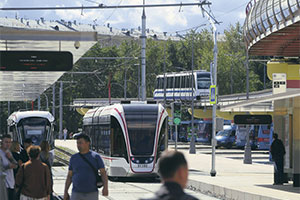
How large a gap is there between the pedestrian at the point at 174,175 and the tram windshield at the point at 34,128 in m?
31.2

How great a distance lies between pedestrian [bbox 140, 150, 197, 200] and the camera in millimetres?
5484

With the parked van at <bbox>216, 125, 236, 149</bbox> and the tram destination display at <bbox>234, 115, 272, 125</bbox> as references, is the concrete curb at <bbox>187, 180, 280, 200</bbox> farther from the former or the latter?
the parked van at <bbox>216, 125, 236, 149</bbox>

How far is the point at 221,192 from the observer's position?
73.9 ft

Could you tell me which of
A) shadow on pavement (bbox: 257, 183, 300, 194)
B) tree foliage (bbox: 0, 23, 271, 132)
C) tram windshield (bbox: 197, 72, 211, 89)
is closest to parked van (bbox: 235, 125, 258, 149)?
tram windshield (bbox: 197, 72, 211, 89)

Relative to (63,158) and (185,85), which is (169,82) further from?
(63,158)

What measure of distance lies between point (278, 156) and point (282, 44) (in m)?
8.74

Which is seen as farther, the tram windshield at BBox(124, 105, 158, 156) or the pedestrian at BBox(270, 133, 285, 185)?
the tram windshield at BBox(124, 105, 158, 156)

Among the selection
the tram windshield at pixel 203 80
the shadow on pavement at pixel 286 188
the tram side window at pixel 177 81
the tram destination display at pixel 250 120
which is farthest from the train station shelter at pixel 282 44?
the tram side window at pixel 177 81

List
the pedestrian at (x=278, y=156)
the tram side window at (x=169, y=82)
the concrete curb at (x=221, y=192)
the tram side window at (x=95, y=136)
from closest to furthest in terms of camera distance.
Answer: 1. the concrete curb at (x=221, y=192)
2. the pedestrian at (x=278, y=156)
3. the tram side window at (x=95, y=136)
4. the tram side window at (x=169, y=82)

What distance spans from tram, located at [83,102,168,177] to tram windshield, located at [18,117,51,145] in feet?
24.4

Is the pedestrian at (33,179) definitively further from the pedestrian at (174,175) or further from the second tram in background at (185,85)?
the second tram in background at (185,85)

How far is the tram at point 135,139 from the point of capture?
2875 centimetres

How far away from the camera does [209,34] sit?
13125 cm

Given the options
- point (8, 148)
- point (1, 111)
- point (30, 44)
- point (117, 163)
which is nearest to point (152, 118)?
point (117, 163)
